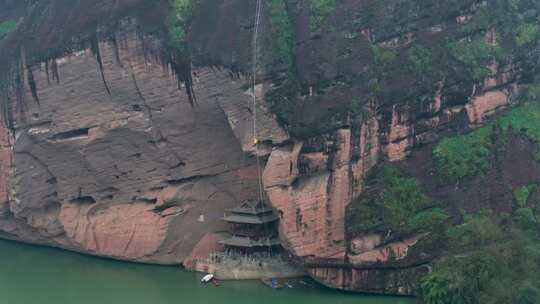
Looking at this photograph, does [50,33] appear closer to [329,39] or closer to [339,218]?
[329,39]

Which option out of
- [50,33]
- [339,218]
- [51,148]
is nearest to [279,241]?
[339,218]

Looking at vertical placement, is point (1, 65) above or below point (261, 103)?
above

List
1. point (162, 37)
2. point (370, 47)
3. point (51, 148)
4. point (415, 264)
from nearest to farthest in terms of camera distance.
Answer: point (415, 264)
point (370, 47)
point (162, 37)
point (51, 148)

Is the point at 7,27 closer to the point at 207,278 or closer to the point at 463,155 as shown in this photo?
the point at 207,278

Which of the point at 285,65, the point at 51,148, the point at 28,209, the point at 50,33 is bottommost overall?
the point at 28,209

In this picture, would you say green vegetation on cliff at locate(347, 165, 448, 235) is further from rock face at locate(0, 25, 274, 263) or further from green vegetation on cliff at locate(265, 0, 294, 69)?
rock face at locate(0, 25, 274, 263)

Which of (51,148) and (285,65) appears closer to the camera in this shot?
(285,65)

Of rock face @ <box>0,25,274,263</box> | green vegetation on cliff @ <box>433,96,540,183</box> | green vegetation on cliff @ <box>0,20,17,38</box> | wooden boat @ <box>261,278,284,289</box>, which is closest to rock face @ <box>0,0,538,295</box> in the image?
rock face @ <box>0,25,274,263</box>
